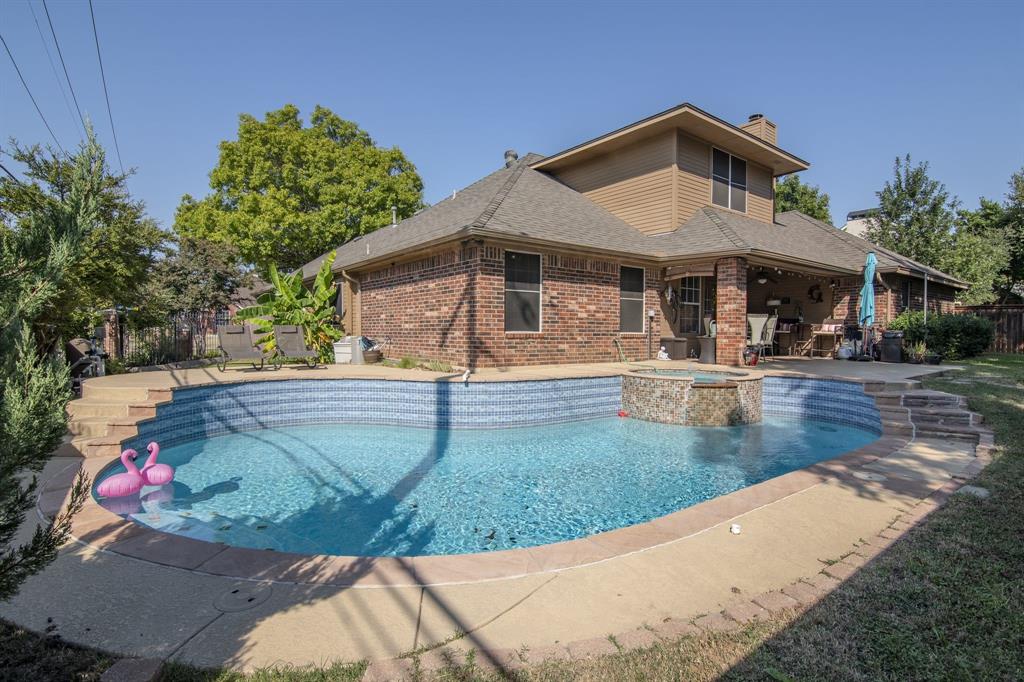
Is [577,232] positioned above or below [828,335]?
above

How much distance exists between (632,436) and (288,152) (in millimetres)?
26634

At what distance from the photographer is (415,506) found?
5059 mm

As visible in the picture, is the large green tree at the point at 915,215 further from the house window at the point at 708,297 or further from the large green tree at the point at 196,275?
the large green tree at the point at 196,275

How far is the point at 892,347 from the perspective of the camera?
1268cm

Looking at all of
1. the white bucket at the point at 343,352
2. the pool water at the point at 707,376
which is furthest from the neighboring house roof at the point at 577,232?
the pool water at the point at 707,376

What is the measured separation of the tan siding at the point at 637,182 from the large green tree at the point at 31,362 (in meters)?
13.7

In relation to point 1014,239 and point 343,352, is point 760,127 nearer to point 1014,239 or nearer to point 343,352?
point 343,352

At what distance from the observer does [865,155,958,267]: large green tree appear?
22281mm

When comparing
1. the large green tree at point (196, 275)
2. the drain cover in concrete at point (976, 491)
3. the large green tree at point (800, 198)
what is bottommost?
the drain cover in concrete at point (976, 491)

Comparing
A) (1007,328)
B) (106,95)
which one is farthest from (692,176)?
(1007,328)

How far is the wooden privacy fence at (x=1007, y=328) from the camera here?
18453mm

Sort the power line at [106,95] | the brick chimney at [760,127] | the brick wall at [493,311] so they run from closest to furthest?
1. the power line at [106,95]
2. the brick wall at [493,311]
3. the brick chimney at [760,127]

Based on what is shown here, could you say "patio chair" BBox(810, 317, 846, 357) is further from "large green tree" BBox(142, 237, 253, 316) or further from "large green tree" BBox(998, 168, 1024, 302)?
"large green tree" BBox(142, 237, 253, 316)

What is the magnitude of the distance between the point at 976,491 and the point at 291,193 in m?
29.2
